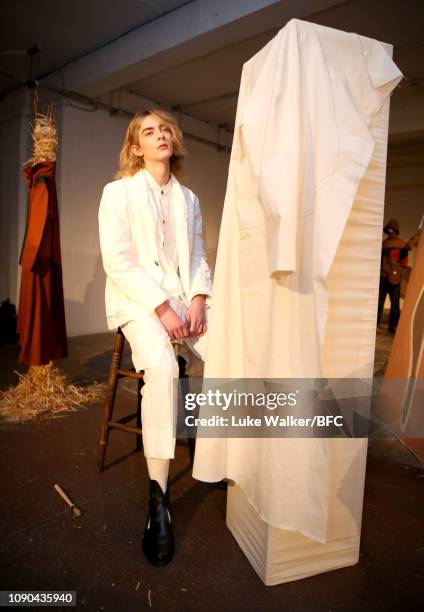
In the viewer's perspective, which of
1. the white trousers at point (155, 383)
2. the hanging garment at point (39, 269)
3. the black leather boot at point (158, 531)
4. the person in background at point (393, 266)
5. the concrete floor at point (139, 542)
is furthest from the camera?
the person in background at point (393, 266)

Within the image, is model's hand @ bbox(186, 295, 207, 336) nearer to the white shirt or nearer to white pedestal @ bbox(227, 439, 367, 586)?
the white shirt

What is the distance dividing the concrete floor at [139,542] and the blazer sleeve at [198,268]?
858 mm

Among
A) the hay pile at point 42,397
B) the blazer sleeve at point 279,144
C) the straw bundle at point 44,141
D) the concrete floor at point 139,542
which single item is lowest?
the concrete floor at point 139,542

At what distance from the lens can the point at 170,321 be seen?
164cm

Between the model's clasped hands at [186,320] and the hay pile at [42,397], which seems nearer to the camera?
the model's clasped hands at [186,320]

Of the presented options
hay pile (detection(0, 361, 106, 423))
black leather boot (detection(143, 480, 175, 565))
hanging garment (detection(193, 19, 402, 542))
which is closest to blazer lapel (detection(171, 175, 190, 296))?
hanging garment (detection(193, 19, 402, 542))

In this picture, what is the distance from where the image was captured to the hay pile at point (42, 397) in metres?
2.62

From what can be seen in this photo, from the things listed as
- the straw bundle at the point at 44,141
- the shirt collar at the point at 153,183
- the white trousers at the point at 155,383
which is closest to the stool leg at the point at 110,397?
the white trousers at the point at 155,383

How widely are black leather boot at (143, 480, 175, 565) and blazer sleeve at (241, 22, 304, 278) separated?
0.90 metres

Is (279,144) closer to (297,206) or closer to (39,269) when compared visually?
(297,206)

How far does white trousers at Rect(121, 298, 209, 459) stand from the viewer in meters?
1.49

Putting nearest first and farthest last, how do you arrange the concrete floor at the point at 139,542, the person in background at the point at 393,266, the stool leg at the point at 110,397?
the concrete floor at the point at 139,542, the stool leg at the point at 110,397, the person in background at the point at 393,266

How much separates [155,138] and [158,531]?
57.7 inches

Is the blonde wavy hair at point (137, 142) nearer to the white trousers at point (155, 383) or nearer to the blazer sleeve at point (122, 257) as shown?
the blazer sleeve at point (122, 257)
